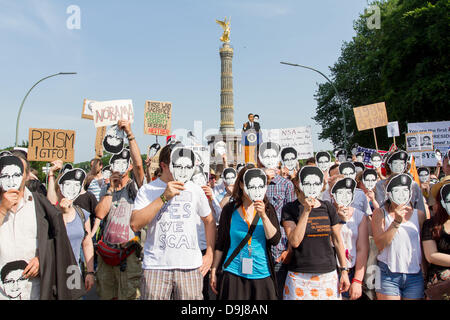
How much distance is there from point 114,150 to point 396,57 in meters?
18.2

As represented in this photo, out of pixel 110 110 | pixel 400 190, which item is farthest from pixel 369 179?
pixel 110 110

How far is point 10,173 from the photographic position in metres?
2.74

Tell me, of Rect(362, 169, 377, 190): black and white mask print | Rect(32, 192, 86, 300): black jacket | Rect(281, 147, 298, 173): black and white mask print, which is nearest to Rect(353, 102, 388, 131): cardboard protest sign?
Rect(362, 169, 377, 190): black and white mask print

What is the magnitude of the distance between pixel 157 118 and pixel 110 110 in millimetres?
3542

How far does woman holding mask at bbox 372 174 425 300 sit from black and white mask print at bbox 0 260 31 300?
2.78m

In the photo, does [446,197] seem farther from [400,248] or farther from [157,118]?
[157,118]

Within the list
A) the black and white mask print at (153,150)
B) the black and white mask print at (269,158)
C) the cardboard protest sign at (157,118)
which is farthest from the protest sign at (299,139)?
the black and white mask print at (269,158)

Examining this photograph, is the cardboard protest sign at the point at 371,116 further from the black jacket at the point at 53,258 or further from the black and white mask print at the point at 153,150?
the black jacket at the point at 53,258

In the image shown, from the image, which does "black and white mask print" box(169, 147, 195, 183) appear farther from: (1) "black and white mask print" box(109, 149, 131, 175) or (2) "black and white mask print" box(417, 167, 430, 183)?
(2) "black and white mask print" box(417, 167, 430, 183)

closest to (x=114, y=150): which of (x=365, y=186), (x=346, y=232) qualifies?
(x=346, y=232)

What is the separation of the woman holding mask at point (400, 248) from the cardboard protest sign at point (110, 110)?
3233 millimetres

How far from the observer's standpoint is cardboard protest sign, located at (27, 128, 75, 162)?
6285 millimetres

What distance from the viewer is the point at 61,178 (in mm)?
3545
